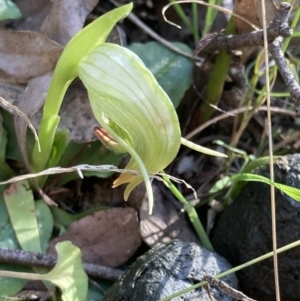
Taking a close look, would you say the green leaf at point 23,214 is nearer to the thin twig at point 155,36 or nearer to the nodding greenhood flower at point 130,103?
the nodding greenhood flower at point 130,103

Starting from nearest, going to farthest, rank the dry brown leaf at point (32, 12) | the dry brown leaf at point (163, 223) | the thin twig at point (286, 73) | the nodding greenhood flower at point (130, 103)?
the nodding greenhood flower at point (130, 103), the thin twig at point (286, 73), the dry brown leaf at point (163, 223), the dry brown leaf at point (32, 12)

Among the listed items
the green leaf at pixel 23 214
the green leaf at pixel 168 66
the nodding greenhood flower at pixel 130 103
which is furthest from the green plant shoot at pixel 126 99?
the green leaf at pixel 168 66

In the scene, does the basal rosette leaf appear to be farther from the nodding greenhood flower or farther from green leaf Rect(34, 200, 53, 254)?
green leaf Rect(34, 200, 53, 254)

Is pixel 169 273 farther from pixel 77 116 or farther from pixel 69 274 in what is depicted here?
pixel 77 116

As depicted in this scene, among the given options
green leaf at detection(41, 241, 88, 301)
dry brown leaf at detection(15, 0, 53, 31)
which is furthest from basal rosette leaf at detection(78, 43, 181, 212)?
dry brown leaf at detection(15, 0, 53, 31)

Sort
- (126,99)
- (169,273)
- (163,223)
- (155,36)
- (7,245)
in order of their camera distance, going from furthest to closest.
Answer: (155,36), (163,223), (7,245), (169,273), (126,99)

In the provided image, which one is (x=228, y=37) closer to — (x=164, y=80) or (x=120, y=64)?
(x=164, y=80)

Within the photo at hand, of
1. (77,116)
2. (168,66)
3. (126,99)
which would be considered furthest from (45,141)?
(168,66)
